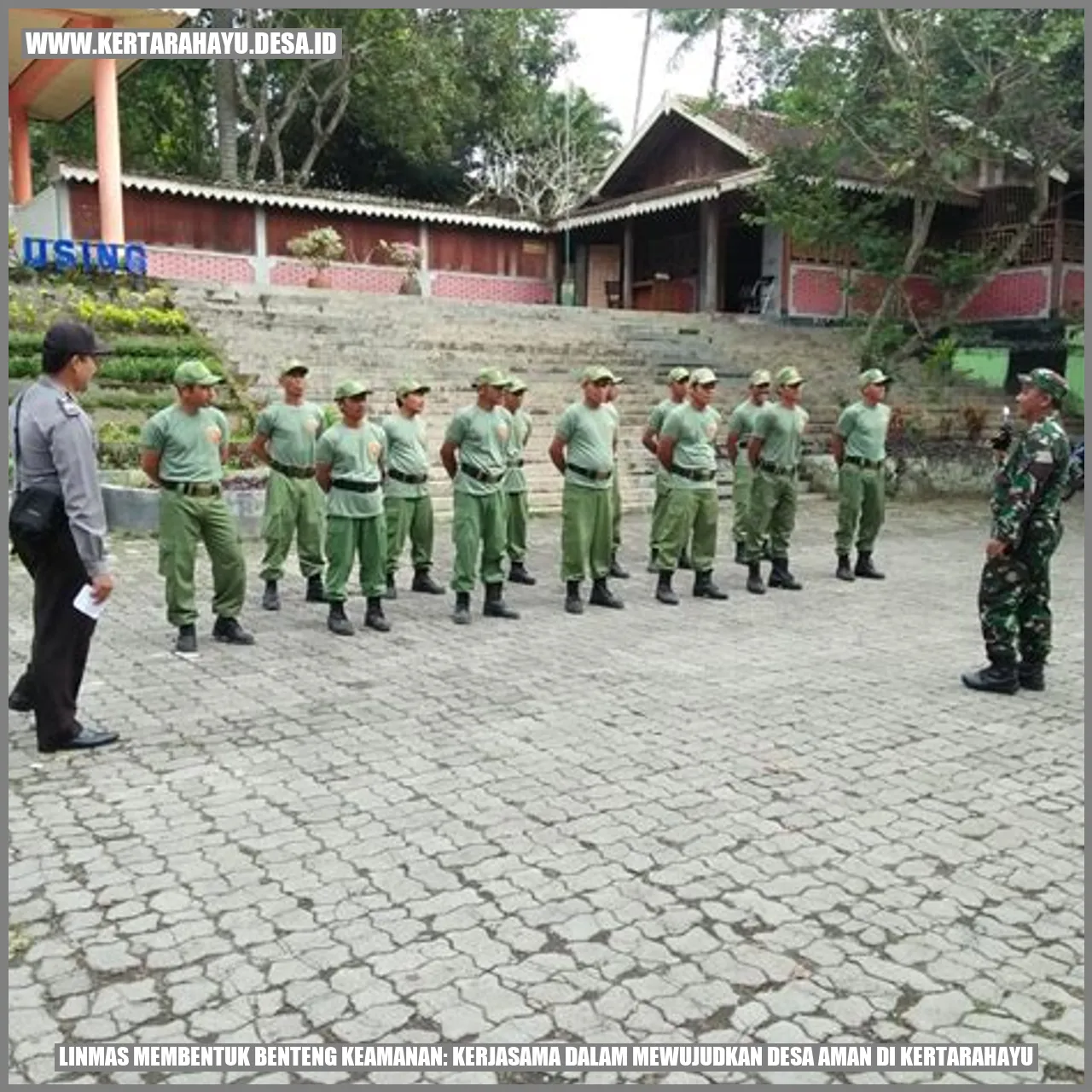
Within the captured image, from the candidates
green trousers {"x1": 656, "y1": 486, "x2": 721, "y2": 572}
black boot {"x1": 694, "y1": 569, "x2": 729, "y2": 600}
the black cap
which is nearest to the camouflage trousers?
green trousers {"x1": 656, "y1": 486, "x2": 721, "y2": 572}

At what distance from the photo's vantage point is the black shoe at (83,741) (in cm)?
463

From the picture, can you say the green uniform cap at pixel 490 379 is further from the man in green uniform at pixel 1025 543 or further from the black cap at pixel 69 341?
the man in green uniform at pixel 1025 543

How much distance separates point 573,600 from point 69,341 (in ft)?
13.6

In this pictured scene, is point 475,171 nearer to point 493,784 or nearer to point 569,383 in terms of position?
point 569,383

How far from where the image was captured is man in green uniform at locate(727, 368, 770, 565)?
897cm

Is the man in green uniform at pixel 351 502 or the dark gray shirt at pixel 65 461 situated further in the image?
the man in green uniform at pixel 351 502

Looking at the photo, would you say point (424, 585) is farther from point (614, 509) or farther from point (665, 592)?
point (665, 592)

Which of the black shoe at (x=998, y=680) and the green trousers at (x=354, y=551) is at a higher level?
the green trousers at (x=354, y=551)

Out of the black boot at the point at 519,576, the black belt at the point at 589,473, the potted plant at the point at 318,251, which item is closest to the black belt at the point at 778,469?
the black belt at the point at 589,473

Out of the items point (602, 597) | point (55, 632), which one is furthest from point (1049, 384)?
point (55, 632)

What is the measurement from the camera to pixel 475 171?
1179 inches

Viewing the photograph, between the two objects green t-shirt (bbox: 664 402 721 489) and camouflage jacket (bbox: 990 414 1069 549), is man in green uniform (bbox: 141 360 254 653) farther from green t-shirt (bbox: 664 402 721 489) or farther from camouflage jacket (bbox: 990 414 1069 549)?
camouflage jacket (bbox: 990 414 1069 549)

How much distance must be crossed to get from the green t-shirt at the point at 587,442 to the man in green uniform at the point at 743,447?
5.89 feet

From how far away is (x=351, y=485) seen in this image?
6.84 meters
